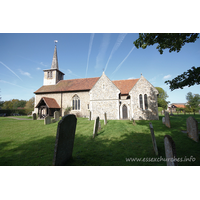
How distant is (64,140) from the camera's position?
10.8ft

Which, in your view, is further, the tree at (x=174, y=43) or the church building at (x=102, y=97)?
the church building at (x=102, y=97)

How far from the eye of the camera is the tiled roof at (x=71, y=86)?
20.8 m

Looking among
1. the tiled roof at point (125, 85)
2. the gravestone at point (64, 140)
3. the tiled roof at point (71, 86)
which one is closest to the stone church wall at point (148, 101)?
the tiled roof at point (125, 85)

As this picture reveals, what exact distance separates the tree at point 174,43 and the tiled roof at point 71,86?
15.2 meters

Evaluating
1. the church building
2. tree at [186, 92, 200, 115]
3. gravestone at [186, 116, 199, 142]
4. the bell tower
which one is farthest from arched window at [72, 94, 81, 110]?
tree at [186, 92, 200, 115]

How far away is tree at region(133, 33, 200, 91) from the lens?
477cm

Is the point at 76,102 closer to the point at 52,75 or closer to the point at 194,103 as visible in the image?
the point at 52,75

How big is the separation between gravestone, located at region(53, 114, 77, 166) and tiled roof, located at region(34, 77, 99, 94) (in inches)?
665

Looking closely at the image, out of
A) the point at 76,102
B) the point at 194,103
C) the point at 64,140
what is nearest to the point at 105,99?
the point at 76,102

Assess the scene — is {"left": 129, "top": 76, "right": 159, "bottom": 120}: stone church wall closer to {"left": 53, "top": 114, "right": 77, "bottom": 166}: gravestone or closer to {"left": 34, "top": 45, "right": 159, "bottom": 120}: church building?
{"left": 34, "top": 45, "right": 159, "bottom": 120}: church building

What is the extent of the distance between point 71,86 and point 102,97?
8260 mm

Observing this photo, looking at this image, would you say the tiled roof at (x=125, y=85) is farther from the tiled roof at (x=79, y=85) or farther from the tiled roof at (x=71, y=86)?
the tiled roof at (x=71, y=86)
